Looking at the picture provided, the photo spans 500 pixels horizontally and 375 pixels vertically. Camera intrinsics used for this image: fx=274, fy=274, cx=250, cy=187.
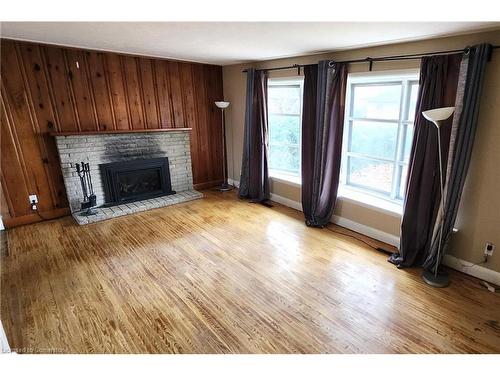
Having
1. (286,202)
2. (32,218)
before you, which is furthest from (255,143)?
(32,218)

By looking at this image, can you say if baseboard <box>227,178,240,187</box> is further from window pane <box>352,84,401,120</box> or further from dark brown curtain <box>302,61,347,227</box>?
window pane <box>352,84,401,120</box>

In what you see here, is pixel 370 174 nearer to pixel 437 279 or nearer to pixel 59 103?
pixel 437 279

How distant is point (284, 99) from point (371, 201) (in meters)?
2.12

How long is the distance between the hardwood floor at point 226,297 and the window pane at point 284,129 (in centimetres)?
161

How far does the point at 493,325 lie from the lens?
2078mm

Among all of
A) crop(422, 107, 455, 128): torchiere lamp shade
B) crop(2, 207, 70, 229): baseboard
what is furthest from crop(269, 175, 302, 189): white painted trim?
crop(2, 207, 70, 229): baseboard

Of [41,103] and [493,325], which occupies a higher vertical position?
[41,103]

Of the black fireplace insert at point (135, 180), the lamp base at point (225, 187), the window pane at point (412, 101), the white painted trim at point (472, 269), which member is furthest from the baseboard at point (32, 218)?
the white painted trim at point (472, 269)

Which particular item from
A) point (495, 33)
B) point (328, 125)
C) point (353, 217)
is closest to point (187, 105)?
point (328, 125)

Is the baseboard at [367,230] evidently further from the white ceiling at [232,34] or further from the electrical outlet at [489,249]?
the white ceiling at [232,34]

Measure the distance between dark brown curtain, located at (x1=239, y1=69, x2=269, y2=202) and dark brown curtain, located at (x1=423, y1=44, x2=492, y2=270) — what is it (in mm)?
2622

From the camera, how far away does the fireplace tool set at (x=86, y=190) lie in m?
4.05
